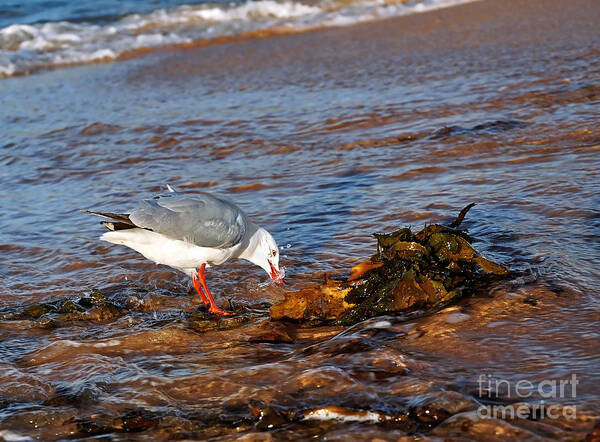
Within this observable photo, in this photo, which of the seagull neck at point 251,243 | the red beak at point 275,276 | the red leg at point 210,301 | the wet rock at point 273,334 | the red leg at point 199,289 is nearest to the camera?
the wet rock at point 273,334

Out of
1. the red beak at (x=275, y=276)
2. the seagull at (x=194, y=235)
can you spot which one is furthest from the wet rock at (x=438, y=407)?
the red beak at (x=275, y=276)

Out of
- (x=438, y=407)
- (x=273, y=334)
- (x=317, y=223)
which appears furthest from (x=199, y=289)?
(x=438, y=407)

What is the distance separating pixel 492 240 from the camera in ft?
15.1

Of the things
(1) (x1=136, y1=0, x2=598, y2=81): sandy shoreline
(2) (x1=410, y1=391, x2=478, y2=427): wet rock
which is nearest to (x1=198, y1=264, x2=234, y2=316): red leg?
(2) (x1=410, y1=391, x2=478, y2=427): wet rock

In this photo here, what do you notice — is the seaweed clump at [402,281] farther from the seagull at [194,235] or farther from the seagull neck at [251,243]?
the seagull neck at [251,243]

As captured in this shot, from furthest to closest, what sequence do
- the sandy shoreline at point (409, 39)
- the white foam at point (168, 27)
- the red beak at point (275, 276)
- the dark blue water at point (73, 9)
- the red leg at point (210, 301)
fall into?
1. the dark blue water at point (73, 9)
2. the white foam at point (168, 27)
3. the sandy shoreline at point (409, 39)
4. the red beak at point (275, 276)
5. the red leg at point (210, 301)

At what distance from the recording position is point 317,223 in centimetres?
542

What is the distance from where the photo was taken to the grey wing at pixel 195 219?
4199 millimetres

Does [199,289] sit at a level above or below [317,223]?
below

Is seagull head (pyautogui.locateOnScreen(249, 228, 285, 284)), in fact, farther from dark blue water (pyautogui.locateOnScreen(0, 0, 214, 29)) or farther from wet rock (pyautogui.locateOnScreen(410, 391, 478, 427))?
dark blue water (pyautogui.locateOnScreen(0, 0, 214, 29))

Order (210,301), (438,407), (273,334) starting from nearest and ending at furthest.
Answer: (438,407) < (273,334) < (210,301)

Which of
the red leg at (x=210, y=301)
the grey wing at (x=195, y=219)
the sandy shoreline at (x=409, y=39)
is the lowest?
the red leg at (x=210, y=301)

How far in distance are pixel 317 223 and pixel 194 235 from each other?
4.24ft

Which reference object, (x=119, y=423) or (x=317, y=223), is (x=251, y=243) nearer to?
(x=317, y=223)
